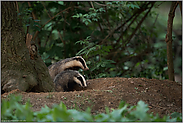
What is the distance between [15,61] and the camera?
12.1ft

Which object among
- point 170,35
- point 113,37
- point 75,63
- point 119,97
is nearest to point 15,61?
point 119,97

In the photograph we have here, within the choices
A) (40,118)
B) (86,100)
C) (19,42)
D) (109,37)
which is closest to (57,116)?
(40,118)

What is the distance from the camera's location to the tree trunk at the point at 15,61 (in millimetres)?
3559

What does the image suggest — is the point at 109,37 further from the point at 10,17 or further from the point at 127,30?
the point at 10,17

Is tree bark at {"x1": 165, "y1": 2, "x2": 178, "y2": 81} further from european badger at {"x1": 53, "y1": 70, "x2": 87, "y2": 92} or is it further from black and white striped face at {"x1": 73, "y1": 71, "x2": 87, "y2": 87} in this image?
european badger at {"x1": 53, "y1": 70, "x2": 87, "y2": 92}

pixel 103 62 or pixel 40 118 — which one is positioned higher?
pixel 103 62

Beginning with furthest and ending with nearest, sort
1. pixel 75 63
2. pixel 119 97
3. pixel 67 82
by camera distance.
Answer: pixel 75 63 → pixel 67 82 → pixel 119 97

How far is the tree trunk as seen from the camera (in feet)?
11.7

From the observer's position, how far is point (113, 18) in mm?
8055

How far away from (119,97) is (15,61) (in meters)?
1.83

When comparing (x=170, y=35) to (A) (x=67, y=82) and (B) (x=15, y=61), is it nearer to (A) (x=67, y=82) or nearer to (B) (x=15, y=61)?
(A) (x=67, y=82)

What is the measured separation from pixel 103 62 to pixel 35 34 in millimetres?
2862

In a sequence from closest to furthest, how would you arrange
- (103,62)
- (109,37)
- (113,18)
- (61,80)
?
(61,80)
(103,62)
(109,37)
(113,18)

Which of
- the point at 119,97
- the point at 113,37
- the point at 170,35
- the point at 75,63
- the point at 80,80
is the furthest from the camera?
the point at 113,37
